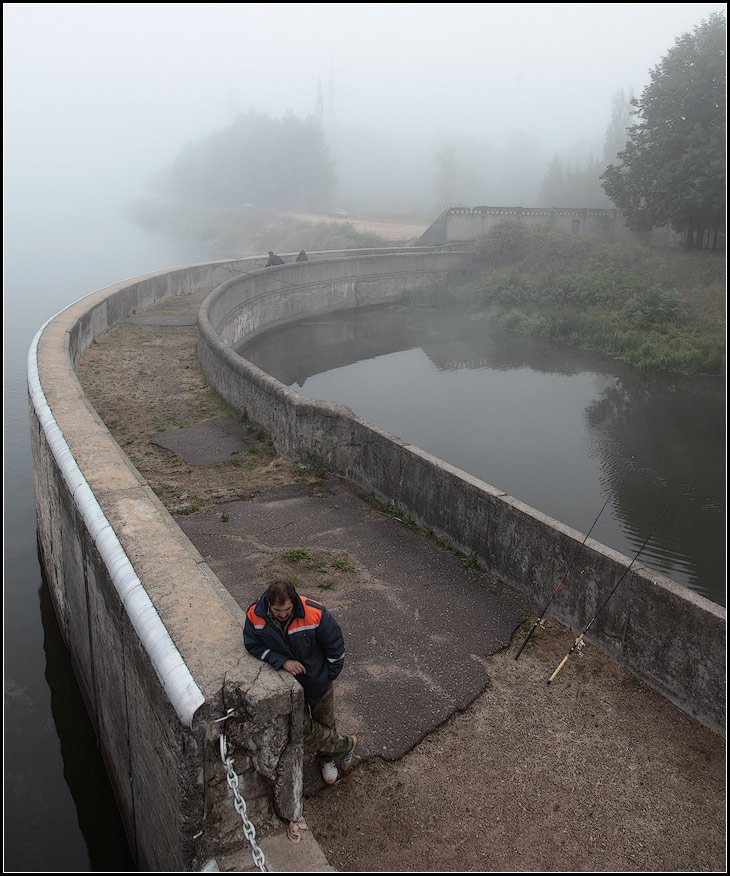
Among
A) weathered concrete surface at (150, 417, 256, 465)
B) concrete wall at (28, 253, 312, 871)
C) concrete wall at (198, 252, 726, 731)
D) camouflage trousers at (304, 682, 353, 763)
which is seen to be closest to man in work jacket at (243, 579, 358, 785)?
camouflage trousers at (304, 682, 353, 763)

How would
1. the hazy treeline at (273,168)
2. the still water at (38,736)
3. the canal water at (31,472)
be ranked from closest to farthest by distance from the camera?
the still water at (38,736) → the canal water at (31,472) → the hazy treeline at (273,168)

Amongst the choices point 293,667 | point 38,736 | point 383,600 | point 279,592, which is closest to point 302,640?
point 293,667

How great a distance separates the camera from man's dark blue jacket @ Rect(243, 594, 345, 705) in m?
3.83

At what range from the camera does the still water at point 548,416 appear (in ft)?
38.9

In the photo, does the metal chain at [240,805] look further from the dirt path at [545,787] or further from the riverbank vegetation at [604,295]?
the riverbank vegetation at [604,295]

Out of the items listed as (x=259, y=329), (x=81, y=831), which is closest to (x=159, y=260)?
(x=259, y=329)

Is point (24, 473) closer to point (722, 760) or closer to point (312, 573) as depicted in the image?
point (312, 573)

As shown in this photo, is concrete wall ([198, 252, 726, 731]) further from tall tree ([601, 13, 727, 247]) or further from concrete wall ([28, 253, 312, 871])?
tall tree ([601, 13, 727, 247])

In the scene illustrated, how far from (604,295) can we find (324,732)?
24.7m

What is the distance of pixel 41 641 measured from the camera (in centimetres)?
863

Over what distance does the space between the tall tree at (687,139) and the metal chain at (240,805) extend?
26.8 metres

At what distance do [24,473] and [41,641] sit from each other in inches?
203

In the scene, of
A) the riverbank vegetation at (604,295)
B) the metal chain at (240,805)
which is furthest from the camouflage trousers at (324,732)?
the riverbank vegetation at (604,295)

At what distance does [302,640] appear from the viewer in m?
3.88
